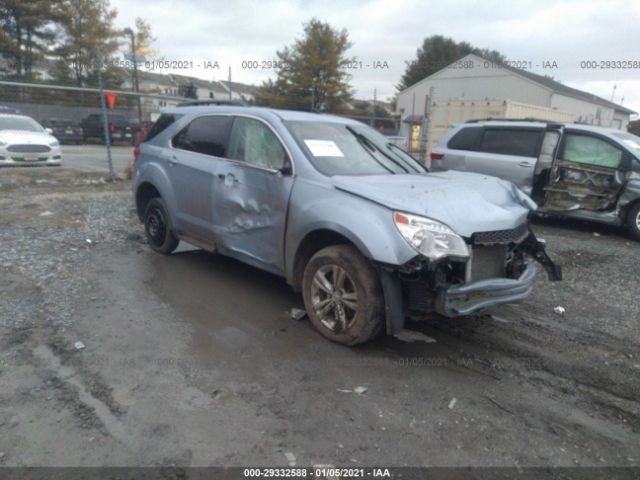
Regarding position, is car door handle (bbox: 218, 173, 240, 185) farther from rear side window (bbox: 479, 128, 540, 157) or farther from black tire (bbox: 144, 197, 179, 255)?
rear side window (bbox: 479, 128, 540, 157)

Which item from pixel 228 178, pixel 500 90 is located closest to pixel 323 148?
pixel 228 178

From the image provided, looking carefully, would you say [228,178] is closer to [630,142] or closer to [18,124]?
[630,142]

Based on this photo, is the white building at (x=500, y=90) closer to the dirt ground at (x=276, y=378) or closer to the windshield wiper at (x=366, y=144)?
the windshield wiper at (x=366, y=144)

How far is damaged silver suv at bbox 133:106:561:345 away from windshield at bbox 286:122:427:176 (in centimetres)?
2

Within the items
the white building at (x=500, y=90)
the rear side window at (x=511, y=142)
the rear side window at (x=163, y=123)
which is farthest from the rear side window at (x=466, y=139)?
the white building at (x=500, y=90)

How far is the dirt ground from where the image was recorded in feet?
8.57

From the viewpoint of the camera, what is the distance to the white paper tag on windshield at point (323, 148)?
4250 mm

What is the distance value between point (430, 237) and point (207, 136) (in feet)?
9.42

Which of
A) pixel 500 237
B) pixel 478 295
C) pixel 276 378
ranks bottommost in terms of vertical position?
pixel 276 378

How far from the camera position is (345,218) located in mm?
3607

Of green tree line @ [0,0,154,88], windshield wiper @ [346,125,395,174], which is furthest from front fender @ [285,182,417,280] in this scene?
green tree line @ [0,0,154,88]

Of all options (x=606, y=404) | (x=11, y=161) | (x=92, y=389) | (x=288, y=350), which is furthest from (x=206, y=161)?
(x=11, y=161)

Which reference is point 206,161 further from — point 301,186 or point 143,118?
point 143,118

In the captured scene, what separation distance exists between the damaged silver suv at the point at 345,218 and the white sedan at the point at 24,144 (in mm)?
9341
